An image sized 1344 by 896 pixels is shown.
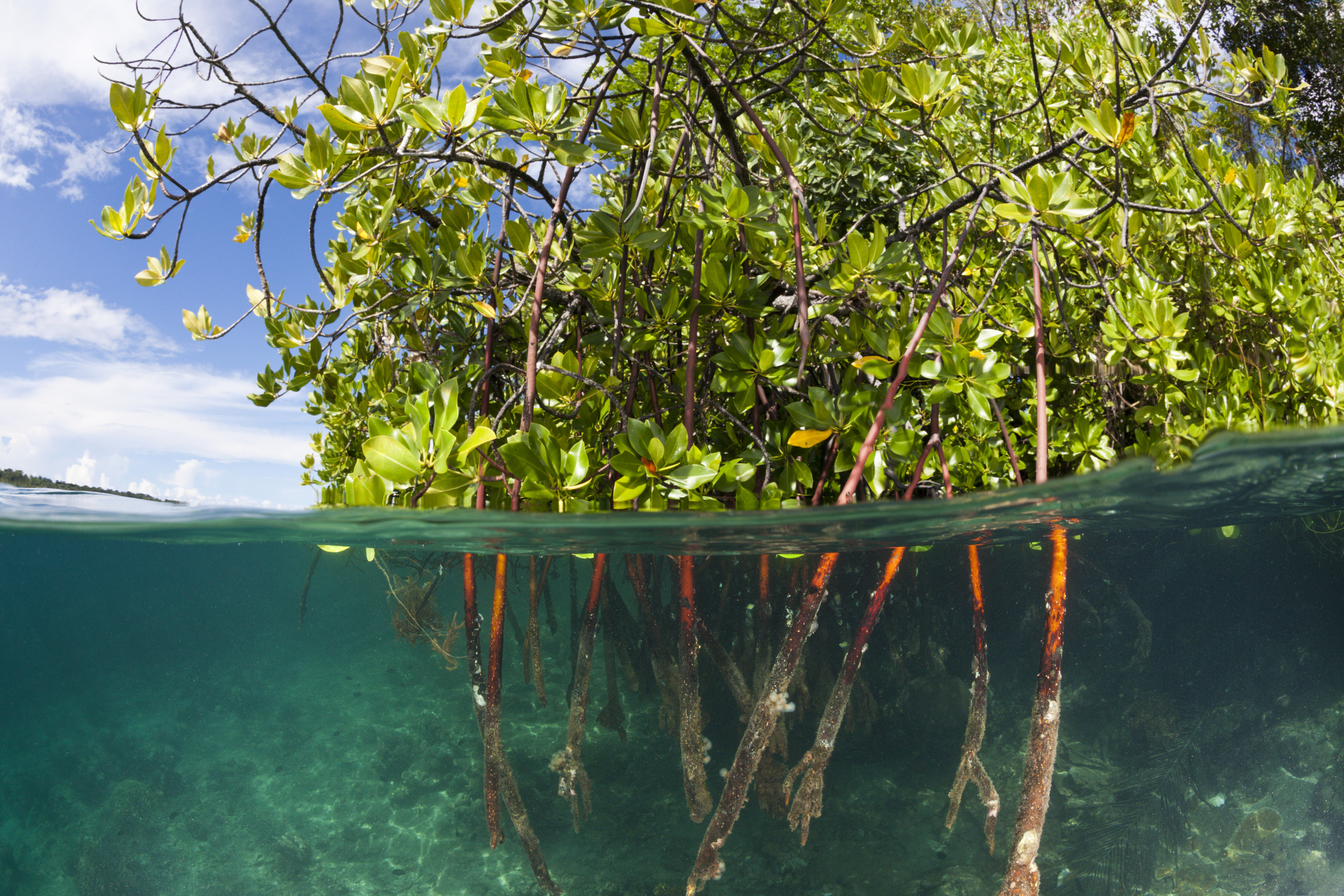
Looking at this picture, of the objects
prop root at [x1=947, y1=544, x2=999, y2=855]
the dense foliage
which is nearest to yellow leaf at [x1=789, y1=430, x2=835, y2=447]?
the dense foliage

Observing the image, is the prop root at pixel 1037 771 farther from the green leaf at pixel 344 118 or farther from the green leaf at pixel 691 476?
the green leaf at pixel 344 118

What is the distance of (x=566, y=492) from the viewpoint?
204 cm

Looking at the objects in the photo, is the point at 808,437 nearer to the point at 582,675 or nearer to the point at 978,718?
the point at 582,675

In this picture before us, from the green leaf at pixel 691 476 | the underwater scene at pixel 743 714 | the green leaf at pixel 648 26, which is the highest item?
the green leaf at pixel 648 26

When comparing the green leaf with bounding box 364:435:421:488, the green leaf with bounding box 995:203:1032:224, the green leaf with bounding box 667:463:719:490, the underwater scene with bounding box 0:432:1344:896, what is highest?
the green leaf with bounding box 995:203:1032:224

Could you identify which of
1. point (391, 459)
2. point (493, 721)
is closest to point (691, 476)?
point (391, 459)

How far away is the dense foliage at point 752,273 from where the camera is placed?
199 cm

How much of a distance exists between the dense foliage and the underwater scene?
0.47 meters

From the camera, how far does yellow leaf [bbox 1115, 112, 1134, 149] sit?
1.95 meters

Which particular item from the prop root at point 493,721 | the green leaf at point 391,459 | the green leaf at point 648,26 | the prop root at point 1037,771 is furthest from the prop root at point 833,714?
the green leaf at point 648,26

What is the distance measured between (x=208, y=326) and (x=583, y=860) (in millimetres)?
6530

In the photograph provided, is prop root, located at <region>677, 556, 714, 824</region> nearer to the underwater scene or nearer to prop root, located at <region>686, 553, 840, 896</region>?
the underwater scene

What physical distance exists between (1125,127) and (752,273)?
1.34 meters

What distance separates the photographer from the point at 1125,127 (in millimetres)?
1969
